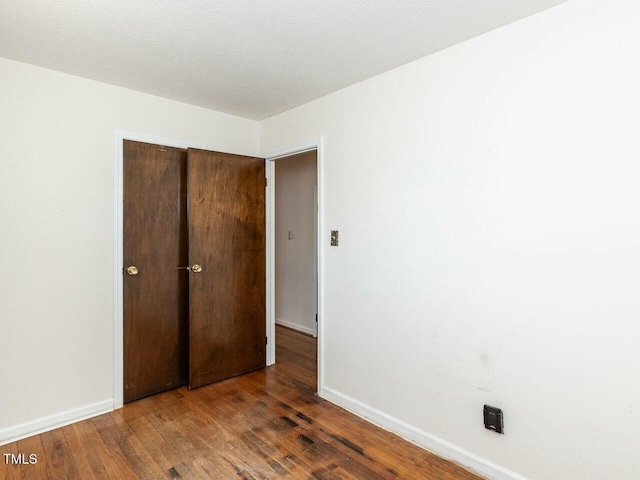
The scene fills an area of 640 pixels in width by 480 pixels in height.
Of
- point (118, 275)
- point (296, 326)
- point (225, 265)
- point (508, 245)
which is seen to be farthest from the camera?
point (296, 326)

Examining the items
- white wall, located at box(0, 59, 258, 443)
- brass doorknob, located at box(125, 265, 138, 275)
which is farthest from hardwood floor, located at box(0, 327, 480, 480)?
brass doorknob, located at box(125, 265, 138, 275)

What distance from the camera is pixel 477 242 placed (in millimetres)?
2070

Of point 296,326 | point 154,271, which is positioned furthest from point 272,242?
point 296,326

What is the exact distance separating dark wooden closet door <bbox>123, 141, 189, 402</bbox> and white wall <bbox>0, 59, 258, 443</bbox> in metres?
0.14

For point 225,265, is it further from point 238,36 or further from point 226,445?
point 238,36

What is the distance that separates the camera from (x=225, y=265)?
330 centimetres

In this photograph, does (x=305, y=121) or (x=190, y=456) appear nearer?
(x=190, y=456)

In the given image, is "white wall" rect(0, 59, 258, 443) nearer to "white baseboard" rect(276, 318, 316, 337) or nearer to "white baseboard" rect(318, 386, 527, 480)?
"white baseboard" rect(318, 386, 527, 480)

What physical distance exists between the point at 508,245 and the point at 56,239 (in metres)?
2.89

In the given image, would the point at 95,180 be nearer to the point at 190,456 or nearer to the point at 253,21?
the point at 253,21

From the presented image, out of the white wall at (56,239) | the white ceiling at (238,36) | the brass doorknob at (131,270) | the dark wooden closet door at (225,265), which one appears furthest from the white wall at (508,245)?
the white wall at (56,239)

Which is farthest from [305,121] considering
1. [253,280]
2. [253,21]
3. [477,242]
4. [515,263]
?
[515,263]

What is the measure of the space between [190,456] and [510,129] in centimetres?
258

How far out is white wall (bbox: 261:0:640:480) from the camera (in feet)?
5.34
